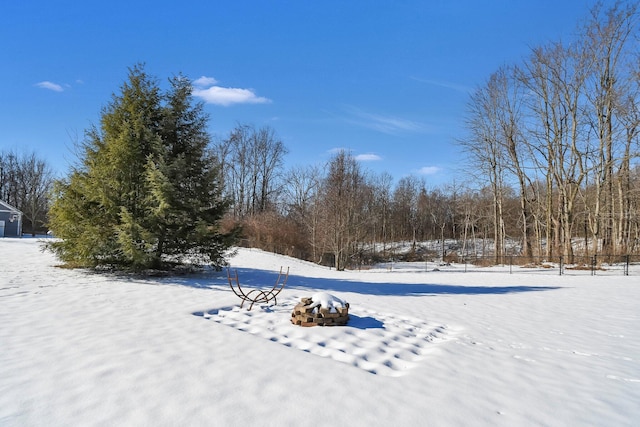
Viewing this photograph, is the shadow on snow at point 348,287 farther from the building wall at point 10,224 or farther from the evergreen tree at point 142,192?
the building wall at point 10,224

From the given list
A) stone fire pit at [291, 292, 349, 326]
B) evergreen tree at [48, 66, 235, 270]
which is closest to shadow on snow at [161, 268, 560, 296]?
evergreen tree at [48, 66, 235, 270]

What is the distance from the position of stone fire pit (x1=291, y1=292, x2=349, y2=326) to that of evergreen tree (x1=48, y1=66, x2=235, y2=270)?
18.7 feet

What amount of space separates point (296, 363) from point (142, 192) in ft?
29.2

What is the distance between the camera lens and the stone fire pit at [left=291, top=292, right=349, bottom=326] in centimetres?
641

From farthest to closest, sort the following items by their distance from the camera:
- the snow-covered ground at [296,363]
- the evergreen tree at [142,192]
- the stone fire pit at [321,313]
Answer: the evergreen tree at [142,192], the stone fire pit at [321,313], the snow-covered ground at [296,363]

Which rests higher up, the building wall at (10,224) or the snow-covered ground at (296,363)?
A: the building wall at (10,224)

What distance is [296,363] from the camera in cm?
450

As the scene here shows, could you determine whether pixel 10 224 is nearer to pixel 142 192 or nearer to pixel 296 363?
pixel 142 192

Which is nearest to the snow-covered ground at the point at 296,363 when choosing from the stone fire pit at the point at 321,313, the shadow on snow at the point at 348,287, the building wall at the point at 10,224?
the stone fire pit at the point at 321,313

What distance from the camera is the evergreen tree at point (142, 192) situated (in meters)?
10.7

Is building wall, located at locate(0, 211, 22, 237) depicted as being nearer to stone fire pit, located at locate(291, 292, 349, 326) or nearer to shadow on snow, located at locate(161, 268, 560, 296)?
shadow on snow, located at locate(161, 268, 560, 296)

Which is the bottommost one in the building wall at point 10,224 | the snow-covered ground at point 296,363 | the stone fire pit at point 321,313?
the snow-covered ground at point 296,363

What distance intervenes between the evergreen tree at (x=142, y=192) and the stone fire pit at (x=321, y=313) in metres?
5.69

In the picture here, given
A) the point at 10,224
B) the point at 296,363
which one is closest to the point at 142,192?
the point at 296,363
